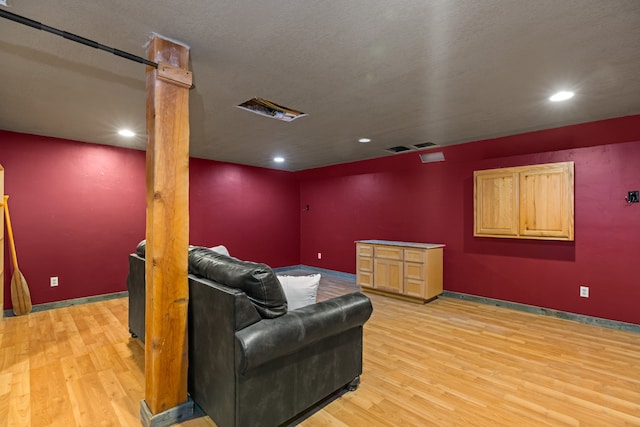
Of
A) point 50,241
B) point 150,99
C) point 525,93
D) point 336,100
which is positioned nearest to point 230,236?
point 50,241

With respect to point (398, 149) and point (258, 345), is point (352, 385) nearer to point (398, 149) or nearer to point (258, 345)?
point (258, 345)

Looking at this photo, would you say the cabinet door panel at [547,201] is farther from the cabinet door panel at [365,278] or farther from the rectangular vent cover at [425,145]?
the cabinet door panel at [365,278]

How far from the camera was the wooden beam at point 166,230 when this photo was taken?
1.76m

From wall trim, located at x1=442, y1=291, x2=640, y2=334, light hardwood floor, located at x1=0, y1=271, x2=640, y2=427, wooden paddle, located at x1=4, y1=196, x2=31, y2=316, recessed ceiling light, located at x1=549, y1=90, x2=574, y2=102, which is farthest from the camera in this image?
wooden paddle, located at x1=4, y1=196, x2=31, y2=316

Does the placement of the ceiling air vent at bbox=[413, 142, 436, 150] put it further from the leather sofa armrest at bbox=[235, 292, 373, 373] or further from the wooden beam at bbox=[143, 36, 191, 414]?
the wooden beam at bbox=[143, 36, 191, 414]

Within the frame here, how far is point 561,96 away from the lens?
268 centimetres

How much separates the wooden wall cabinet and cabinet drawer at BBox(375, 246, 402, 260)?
3.63 feet

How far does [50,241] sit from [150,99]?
3592 mm

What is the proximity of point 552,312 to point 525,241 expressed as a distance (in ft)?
2.98

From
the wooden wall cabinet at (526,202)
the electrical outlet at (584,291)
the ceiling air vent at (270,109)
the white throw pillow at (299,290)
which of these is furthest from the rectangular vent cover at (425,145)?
the white throw pillow at (299,290)

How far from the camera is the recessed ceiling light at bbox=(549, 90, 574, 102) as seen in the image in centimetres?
261

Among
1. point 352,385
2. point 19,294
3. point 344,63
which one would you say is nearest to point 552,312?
point 352,385

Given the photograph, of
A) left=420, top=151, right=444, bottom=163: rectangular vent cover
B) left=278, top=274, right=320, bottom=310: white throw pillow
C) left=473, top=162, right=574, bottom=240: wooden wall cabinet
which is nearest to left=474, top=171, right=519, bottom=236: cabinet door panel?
left=473, top=162, right=574, bottom=240: wooden wall cabinet

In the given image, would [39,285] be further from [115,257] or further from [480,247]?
[480,247]
